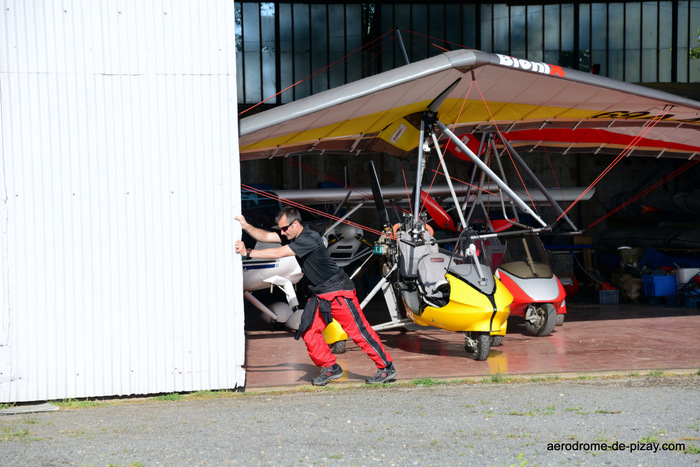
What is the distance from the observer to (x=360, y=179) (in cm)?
1731

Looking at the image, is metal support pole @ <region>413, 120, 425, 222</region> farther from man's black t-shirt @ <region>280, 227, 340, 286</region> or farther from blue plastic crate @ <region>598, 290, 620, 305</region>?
blue plastic crate @ <region>598, 290, 620, 305</region>

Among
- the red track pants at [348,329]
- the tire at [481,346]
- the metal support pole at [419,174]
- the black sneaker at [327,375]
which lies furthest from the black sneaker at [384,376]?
the metal support pole at [419,174]

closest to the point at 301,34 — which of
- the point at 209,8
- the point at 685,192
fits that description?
the point at 685,192

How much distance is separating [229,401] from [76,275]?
1.61 m

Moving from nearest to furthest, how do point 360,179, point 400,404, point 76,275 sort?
point 400,404 → point 76,275 → point 360,179

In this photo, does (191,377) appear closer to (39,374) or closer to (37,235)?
(39,374)

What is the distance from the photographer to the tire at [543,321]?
893 cm

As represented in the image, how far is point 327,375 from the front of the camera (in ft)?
20.7

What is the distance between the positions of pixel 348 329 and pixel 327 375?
1.54 feet

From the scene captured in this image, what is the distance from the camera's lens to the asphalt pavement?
12.9 feet

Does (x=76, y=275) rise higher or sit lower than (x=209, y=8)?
lower

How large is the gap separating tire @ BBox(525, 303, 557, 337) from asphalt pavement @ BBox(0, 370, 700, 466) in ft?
9.20

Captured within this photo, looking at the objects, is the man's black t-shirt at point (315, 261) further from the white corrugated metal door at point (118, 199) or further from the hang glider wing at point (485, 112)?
the hang glider wing at point (485, 112)

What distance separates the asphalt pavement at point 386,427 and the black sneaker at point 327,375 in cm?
17
